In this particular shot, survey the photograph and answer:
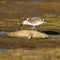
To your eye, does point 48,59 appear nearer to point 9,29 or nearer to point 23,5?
point 9,29

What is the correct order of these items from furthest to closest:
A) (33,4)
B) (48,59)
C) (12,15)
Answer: (33,4), (12,15), (48,59)

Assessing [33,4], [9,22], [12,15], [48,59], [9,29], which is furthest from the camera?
[33,4]

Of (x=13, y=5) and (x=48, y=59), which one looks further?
(x=13, y=5)

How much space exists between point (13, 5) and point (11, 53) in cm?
2824

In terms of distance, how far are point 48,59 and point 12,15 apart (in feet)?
68.9

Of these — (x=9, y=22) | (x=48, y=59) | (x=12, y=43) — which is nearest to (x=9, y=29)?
(x=9, y=22)

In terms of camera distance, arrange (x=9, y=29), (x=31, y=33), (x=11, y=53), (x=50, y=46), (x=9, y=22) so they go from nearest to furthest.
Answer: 1. (x=11, y=53)
2. (x=50, y=46)
3. (x=31, y=33)
4. (x=9, y=29)
5. (x=9, y=22)

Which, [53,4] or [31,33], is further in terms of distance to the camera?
[53,4]

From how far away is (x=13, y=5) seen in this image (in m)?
44.5

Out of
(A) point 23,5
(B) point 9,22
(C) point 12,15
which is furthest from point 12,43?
(A) point 23,5

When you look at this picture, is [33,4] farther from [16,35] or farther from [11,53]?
[11,53]

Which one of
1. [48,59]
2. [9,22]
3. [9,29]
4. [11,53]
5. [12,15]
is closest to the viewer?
[48,59]

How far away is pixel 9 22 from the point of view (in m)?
29.6

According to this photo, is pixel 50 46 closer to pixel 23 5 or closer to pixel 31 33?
pixel 31 33
